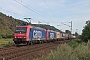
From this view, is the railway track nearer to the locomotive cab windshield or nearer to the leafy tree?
the locomotive cab windshield

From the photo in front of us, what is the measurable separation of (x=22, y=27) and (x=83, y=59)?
59.9 ft

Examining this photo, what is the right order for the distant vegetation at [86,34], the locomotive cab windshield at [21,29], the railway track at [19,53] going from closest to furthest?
the railway track at [19,53] → the locomotive cab windshield at [21,29] → the distant vegetation at [86,34]

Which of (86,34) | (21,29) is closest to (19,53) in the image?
(21,29)

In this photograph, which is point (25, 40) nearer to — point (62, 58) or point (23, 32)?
point (23, 32)

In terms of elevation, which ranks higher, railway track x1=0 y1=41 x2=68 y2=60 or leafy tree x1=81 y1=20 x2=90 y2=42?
leafy tree x1=81 y1=20 x2=90 y2=42

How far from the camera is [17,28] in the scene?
28.4m

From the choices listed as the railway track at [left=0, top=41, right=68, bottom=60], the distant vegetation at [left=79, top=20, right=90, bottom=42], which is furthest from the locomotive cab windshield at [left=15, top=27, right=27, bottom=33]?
the distant vegetation at [left=79, top=20, right=90, bottom=42]

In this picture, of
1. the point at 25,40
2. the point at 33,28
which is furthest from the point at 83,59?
the point at 33,28

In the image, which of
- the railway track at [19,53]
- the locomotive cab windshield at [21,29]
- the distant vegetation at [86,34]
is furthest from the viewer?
the distant vegetation at [86,34]

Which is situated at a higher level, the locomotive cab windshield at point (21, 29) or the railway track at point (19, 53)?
the locomotive cab windshield at point (21, 29)

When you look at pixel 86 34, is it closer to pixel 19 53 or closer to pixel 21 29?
pixel 21 29

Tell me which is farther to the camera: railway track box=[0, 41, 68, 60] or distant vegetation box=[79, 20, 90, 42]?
distant vegetation box=[79, 20, 90, 42]

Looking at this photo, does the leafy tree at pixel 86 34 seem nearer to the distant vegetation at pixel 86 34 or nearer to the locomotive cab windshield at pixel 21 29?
the distant vegetation at pixel 86 34

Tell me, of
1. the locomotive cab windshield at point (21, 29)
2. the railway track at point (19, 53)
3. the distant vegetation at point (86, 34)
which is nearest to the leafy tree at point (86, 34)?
the distant vegetation at point (86, 34)
